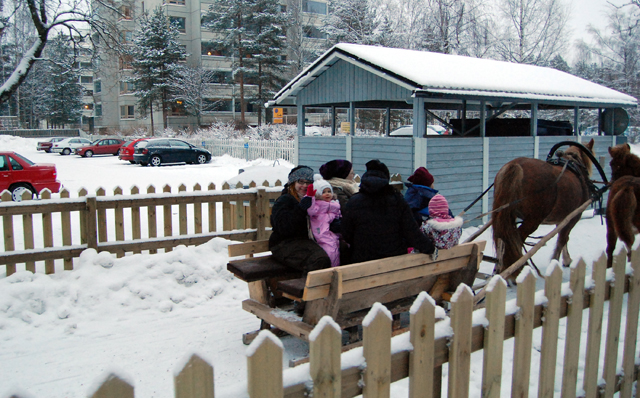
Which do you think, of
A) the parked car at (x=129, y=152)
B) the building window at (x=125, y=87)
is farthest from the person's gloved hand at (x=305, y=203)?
the building window at (x=125, y=87)

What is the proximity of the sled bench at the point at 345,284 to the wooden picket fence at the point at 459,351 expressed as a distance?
1.61 meters

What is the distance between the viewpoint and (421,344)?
89.0 inches

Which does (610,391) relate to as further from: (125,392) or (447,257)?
(125,392)

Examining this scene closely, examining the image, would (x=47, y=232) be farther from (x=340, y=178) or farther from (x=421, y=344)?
(x=421, y=344)

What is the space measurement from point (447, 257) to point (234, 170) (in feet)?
70.3

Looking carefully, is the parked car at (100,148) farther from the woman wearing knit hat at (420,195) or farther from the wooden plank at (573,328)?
the wooden plank at (573,328)

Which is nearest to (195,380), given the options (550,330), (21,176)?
(550,330)

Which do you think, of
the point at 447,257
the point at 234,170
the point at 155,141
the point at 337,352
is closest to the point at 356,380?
the point at 337,352

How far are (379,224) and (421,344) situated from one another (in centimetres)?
251

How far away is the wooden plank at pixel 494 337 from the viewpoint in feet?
8.47

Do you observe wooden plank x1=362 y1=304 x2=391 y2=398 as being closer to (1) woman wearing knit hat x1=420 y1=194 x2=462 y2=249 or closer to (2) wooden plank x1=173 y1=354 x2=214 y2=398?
(2) wooden plank x1=173 y1=354 x2=214 y2=398

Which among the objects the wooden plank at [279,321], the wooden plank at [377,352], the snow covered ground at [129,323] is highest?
the wooden plank at [377,352]

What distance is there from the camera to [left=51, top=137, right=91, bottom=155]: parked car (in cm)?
3934

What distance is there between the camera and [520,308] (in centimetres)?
275
